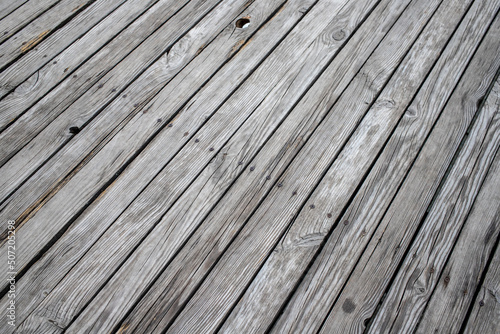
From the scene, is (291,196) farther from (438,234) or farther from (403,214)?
(438,234)

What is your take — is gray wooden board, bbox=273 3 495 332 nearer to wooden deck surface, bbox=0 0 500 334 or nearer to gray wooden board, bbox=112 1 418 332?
wooden deck surface, bbox=0 0 500 334

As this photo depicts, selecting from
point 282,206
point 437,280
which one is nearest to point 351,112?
point 282,206

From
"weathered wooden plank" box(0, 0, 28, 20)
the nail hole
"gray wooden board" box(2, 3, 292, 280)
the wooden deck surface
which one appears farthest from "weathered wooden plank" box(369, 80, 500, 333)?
"weathered wooden plank" box(0, 0, 28, 20)

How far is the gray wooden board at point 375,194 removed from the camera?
1327 millimetres

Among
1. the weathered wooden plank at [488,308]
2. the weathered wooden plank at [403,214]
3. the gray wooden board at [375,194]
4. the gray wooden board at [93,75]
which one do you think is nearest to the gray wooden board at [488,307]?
the weathered wooden plank at [488,308]

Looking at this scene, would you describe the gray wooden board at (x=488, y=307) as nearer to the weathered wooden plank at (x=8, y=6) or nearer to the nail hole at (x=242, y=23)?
the nail hole at (x=242, y=23)

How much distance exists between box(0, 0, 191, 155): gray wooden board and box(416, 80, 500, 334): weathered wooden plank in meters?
Answer: 1.59

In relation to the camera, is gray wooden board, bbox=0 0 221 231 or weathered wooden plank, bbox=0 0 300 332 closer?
weathered wooden plank, bbox=0 0 300 332

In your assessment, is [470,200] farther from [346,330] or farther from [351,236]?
[346,330]

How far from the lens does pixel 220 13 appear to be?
2.18 metres

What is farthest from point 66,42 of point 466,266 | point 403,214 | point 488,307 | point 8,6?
point 488,307

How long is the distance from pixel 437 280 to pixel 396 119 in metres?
0.69

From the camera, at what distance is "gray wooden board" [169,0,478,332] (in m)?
1.35

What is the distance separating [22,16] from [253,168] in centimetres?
172
